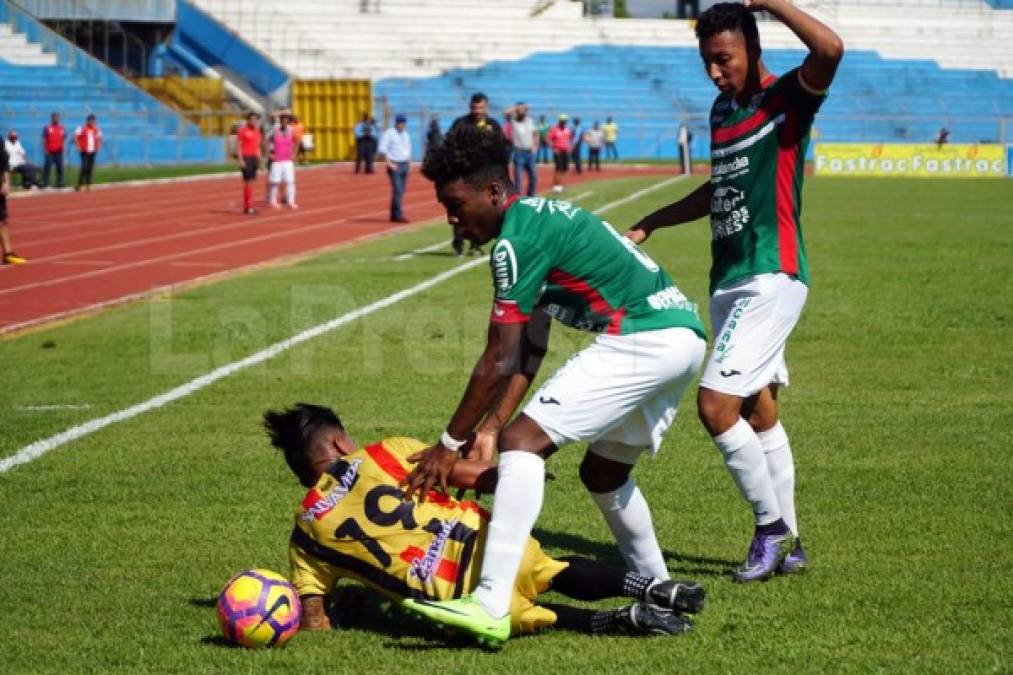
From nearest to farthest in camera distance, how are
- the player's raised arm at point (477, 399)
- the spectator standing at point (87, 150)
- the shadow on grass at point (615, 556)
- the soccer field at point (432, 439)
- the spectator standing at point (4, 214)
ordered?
the player's raised arm at point (477, 399) → the soccer field at point (432, 439) → the shadow on grass at point (615, 556) → the spectator standing at point (4, 214) → the spectator standing at point (87, 150)

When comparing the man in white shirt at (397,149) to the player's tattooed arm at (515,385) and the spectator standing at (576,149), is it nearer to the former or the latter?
the player's tattooed arm at (515,385)

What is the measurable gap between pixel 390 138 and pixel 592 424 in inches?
885

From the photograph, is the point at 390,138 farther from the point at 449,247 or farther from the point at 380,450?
the point at 380,450

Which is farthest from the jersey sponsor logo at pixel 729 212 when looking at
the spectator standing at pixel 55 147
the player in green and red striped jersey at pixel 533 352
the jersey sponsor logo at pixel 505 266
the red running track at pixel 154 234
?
the spectator standing at pixel 55 147

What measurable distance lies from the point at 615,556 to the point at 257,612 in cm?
187

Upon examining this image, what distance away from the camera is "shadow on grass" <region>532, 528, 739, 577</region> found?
20.9 feet

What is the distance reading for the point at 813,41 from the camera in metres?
5.94

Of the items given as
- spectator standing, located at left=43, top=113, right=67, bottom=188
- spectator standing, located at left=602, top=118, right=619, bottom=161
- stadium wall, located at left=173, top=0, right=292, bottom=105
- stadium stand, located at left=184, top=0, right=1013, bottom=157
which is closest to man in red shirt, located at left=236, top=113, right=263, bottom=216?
spectator standing, located at left=43, top=113, right=67, bottom=188

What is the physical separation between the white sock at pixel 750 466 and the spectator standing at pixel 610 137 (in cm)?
5678

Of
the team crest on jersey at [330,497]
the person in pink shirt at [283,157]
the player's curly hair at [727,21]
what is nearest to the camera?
the team crest on jersey at [330,497]

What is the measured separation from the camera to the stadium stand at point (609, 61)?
66.8 meters

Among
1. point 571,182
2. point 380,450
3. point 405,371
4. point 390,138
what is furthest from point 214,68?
point 380,450

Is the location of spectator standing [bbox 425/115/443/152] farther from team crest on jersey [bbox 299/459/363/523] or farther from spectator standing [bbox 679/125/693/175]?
spectator standing [bbox 679/125/693/175]

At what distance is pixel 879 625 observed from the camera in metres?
5.45
